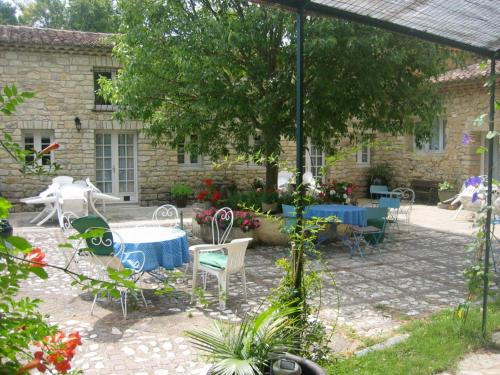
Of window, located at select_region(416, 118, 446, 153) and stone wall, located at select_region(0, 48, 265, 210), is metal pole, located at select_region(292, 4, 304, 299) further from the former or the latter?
window, located at select_region(416, 118, 446, 153)

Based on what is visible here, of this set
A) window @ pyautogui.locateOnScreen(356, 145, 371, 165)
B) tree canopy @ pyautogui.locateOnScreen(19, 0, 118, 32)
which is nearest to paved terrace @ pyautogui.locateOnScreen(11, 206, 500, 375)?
window @ pyautogui.locateOnScreen(356, 145, 371, 165)

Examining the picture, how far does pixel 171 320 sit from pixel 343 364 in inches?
76.8

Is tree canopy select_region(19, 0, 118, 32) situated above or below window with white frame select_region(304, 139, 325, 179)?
above

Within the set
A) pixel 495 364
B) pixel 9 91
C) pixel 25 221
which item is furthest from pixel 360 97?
pixel 25 221

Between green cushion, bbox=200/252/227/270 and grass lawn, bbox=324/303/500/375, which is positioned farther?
green cushion, bbox=200/252/227/270

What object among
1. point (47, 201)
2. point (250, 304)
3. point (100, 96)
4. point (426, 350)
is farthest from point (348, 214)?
point (100, 96)

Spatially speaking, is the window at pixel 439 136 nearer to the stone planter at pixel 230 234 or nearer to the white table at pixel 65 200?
the stone planter at pixel 230 234

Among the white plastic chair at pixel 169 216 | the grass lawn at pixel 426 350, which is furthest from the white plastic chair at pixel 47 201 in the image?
the grass lawn at pixel 426 350

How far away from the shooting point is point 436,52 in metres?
7.85

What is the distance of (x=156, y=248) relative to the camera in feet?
17.9

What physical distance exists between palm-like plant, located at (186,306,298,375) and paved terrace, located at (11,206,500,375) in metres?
0.17

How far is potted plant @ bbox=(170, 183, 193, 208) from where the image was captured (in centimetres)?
1394

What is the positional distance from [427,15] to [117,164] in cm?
1207

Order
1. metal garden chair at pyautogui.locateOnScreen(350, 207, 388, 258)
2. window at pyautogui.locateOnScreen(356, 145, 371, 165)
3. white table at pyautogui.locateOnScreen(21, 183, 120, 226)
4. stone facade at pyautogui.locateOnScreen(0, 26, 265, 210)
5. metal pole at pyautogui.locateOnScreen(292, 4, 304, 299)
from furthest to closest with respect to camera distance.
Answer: window at pyautogui.locateOnScreen(356, 145, 371, 165) → stone facade at pyautogui.locateOnScreen(0, 26, 265, 210) → white table at pyautogui.locateOnScreen(21, 183, 120, 226) → metal garden chair at pyautogui.locateOnScreen(350, 207, 388, 258) → metal pole at pyautogui.locateOnScreen(292, 4, 304, 299)
